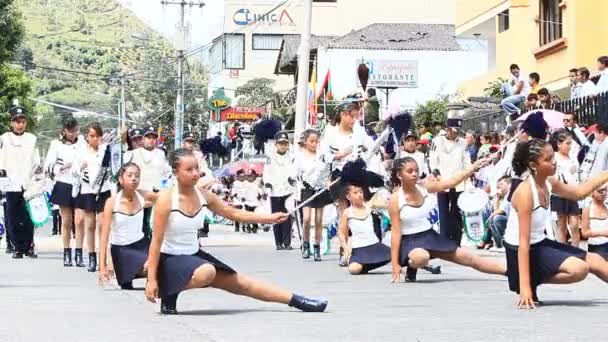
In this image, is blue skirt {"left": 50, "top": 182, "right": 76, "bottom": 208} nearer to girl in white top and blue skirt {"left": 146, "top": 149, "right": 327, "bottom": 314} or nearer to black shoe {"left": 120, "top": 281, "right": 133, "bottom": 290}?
black shoe {"left": 120, "top": 281, "right": 133, "bottom": 290}

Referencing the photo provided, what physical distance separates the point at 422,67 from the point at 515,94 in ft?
155

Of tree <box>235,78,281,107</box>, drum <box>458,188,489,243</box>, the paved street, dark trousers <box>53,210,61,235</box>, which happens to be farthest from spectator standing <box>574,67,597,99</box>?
tree <box>235,78,281,107</box>

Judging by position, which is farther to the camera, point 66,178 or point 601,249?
point 66,178

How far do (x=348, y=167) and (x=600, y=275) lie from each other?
303 cm

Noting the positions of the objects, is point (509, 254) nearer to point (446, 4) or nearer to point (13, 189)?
point (13, 189)

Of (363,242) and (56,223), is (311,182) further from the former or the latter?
(56,223)

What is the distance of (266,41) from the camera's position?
111938 mm

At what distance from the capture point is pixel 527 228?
35.6 feet

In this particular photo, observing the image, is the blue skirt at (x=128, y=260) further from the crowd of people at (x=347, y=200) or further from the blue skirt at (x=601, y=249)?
the blue skirt at (x=601, y=249)

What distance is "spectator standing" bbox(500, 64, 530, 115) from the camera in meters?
22.2

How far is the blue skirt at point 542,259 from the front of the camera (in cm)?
1092

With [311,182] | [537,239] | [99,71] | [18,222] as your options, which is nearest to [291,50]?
[18,222]

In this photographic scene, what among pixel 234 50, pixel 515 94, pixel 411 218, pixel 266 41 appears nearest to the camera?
pixel 411 218

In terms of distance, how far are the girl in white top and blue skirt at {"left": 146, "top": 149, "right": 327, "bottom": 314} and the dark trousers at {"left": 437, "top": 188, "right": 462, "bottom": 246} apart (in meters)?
9.55
